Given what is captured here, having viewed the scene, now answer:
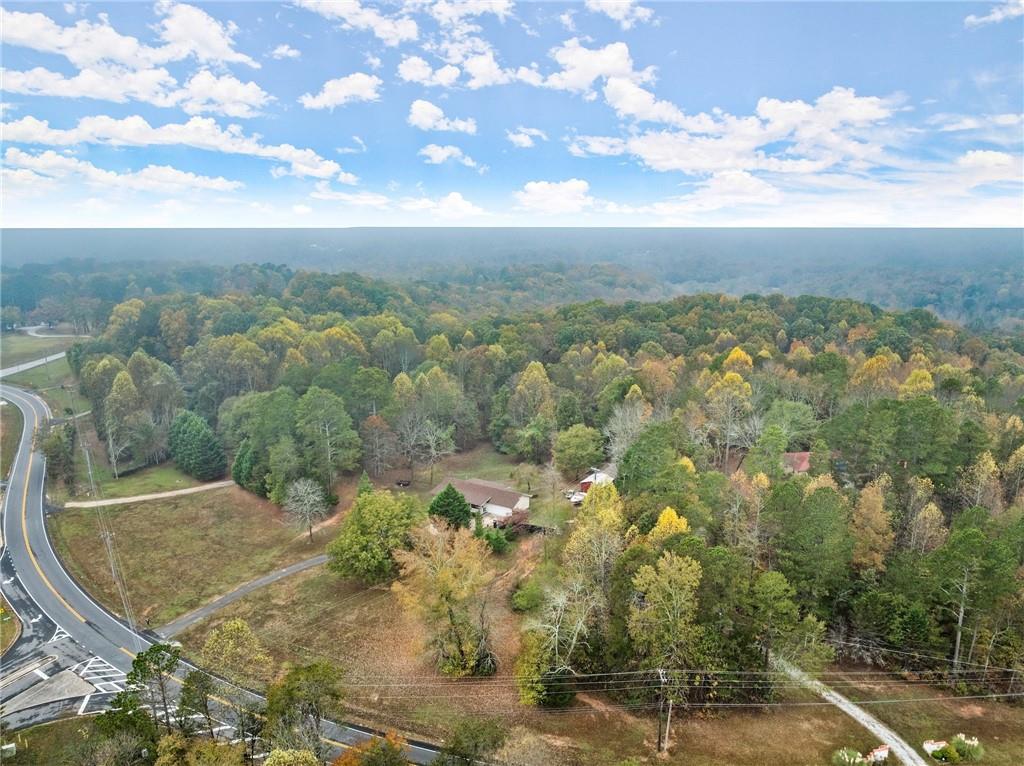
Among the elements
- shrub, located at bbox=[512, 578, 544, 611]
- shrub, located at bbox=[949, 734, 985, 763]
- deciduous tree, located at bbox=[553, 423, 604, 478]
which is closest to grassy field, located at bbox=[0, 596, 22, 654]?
shrub, located at bbox=[512, 578, 544, 611]

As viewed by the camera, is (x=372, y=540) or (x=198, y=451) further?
(x=198, y=451)

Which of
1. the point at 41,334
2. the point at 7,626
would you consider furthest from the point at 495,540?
the point at 41,334

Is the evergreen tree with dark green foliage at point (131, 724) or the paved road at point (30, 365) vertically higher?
the paved road at point (30, 365)

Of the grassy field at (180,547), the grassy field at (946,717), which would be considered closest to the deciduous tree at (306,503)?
the grassy field at (180,547)

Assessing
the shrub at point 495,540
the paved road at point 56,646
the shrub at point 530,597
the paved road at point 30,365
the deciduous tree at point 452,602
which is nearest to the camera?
the paved road at point 56,646

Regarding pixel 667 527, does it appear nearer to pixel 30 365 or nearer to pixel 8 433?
pixel 8 433

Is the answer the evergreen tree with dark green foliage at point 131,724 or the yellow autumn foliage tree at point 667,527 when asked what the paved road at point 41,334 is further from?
the yellow autumn foliage tree at point 667,527

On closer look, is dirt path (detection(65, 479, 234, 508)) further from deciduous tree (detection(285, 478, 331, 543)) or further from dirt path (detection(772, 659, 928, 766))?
dirt path (detection(772, 659, 928, 766))
